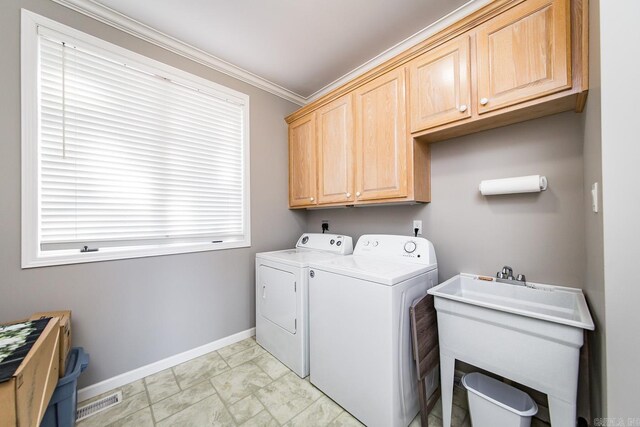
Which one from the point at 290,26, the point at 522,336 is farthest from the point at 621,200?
the point at 290,26

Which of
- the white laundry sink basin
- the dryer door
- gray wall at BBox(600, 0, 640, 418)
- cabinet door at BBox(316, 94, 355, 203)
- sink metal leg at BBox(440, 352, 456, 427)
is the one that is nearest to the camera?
gray wall at BBox(600, 0, 640, 418)

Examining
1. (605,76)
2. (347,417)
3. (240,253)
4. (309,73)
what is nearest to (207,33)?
(309,73)

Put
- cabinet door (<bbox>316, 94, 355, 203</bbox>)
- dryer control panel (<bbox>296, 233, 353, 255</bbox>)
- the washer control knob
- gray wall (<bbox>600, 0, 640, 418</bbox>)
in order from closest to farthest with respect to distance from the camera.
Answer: gray wall (<bbox>600, 0, 640, 418</bbox>)
the washer control knob
cabinet door (<bbox>316, 94, 355, 203</bbox>)
dryer control panel (<bbox>296, 233, 353, 255</bbox>)

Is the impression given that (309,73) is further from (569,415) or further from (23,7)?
(569,415)

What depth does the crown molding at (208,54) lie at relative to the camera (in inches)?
66.2

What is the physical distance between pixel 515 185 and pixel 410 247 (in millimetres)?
755

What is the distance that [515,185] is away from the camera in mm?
1472

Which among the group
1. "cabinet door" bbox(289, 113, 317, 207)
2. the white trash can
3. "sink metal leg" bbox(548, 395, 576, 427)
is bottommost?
the white trash can

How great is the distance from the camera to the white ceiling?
169 cm

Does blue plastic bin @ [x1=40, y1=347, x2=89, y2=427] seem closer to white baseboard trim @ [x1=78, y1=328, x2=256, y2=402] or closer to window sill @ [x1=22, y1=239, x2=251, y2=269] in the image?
white baseboard trim @ [x1=78, y1=328, x2=256, y2=402]

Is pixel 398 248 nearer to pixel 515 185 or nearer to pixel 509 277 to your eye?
pixel 509 277

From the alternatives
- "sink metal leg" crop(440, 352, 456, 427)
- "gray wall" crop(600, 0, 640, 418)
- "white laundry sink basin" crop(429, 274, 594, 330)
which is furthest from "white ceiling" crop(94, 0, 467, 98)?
"sink metal leg" crop(440, 352, 456, 427)

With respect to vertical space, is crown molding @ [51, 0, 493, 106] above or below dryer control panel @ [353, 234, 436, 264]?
above

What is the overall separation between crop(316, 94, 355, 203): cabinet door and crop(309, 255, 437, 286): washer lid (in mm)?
680
